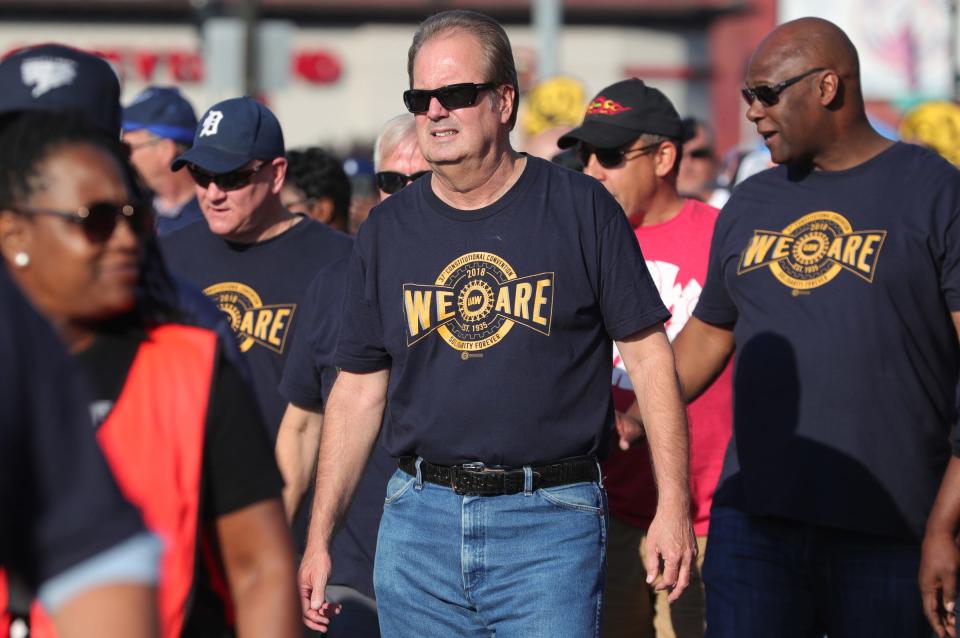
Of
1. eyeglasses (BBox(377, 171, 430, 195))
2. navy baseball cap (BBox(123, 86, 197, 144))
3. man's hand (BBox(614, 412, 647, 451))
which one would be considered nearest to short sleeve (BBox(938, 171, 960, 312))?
man's hand (BBox(614, 412, 647, 451))

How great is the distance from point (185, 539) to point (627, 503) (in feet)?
11.5

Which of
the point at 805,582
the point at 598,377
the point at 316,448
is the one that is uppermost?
the point at 598,377

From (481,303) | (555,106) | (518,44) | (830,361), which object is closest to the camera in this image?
(481,303)

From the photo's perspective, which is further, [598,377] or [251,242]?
[251,242]

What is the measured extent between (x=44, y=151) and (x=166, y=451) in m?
0.56

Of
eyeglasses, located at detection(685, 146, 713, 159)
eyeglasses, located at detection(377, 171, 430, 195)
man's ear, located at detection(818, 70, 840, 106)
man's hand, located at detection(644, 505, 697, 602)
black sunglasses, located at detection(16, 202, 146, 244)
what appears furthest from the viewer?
eyeglasses, located at detection(685, 146, 713, 159)

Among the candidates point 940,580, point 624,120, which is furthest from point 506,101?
point 940,580

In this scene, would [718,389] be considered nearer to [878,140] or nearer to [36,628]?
[878,140]

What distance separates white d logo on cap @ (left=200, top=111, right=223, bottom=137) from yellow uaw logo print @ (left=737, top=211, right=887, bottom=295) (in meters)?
2.26

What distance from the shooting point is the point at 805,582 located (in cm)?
501

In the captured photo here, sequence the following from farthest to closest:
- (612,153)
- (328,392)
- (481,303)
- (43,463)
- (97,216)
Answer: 1. (612,153)
2. (328,392)
3. (481,303)
4. (97,216)
5. (43,463)

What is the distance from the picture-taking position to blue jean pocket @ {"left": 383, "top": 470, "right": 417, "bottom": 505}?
4614 millimetres

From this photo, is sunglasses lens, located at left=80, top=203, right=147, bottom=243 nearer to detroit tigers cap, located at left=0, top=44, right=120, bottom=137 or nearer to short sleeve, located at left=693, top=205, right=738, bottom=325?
detroit tigers cap, located at left=0, top=44, right=120, bottom=137

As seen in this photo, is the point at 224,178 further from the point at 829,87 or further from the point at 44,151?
the point at 44,151
